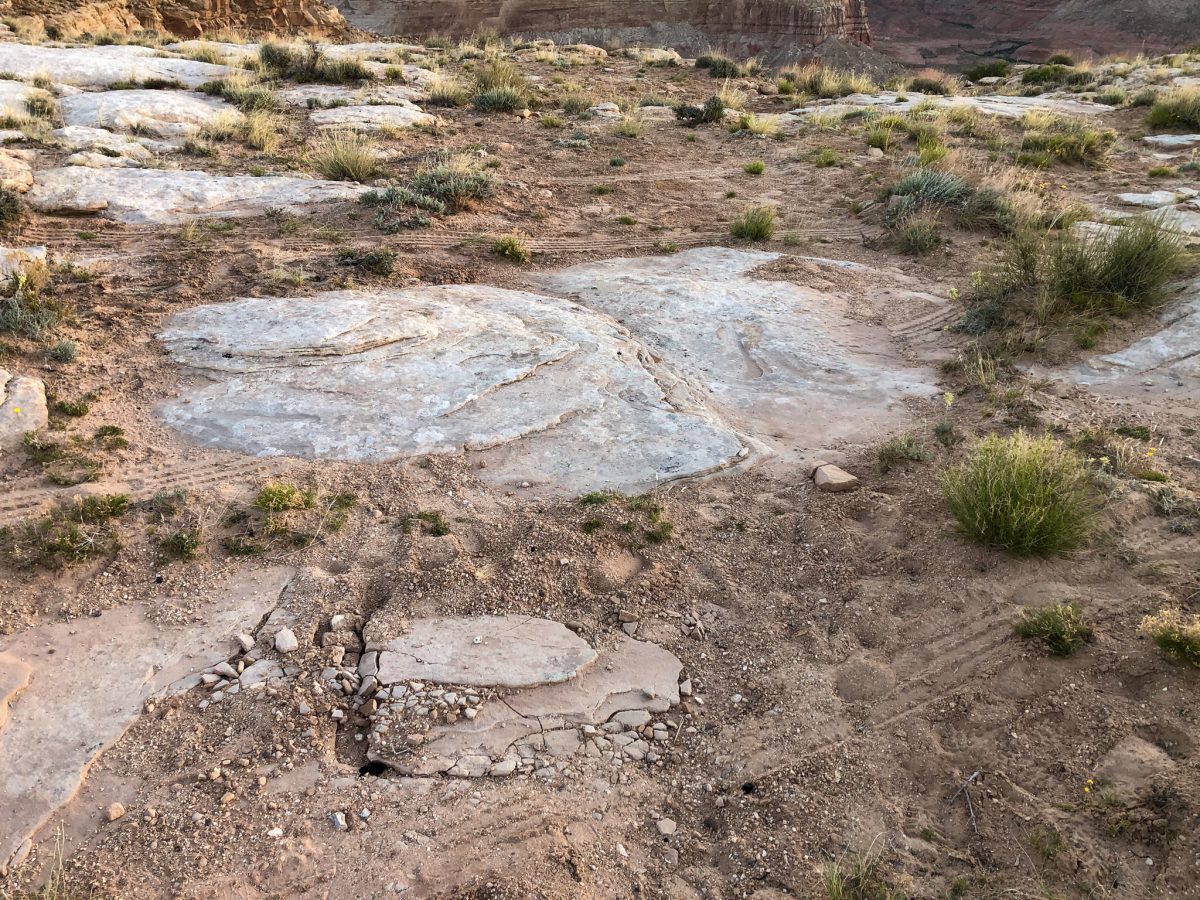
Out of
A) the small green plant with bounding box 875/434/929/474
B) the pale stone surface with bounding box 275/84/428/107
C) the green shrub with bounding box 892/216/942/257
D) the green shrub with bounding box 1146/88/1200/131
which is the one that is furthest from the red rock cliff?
the small green plant with bounding box 875/434/929/474

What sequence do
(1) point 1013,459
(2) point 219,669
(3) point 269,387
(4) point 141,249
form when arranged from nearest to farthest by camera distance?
(2) point 219,669
(1) point 1013,459
(3) point 269,387
(4) point 141,249

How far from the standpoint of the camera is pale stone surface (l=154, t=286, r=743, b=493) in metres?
4.87

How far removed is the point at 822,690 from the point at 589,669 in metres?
1.08

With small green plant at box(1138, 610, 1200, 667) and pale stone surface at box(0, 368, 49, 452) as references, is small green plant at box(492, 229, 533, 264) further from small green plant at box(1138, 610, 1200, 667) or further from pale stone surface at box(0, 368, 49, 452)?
small green plant at box(1138, 610, 1200, 667)

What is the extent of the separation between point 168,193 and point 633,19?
3687 cm

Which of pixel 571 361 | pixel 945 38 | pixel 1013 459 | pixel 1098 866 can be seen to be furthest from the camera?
pixel 945 38

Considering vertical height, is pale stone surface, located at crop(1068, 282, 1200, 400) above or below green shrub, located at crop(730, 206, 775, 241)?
below

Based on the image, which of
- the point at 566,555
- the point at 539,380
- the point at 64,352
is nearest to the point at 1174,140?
the point at 539,380

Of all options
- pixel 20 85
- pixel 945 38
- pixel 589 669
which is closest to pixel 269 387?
pixel 589 669

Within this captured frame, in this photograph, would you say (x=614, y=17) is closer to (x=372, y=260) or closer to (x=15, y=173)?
(x=15, y=173)

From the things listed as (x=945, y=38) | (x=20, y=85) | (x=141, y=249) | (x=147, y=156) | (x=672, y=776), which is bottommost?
(x=672, y=776)

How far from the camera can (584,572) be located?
4.12m

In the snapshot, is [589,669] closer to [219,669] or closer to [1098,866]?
[219,669]

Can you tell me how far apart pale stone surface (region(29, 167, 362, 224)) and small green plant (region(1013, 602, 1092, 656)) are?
26.6 ft
